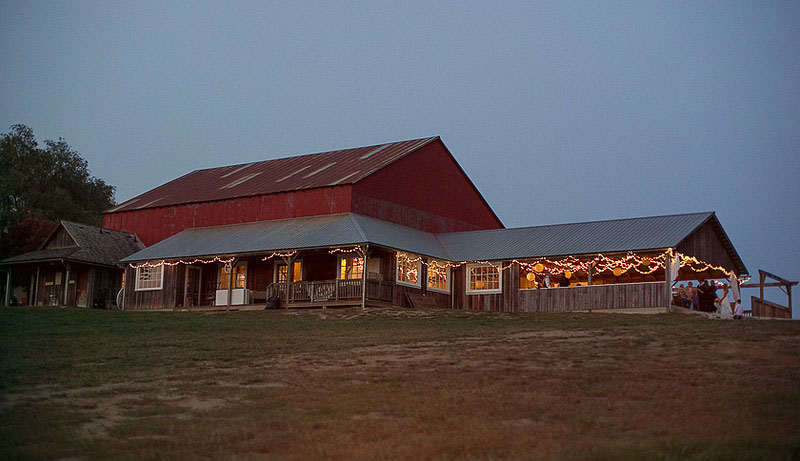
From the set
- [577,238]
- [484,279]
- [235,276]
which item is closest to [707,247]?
[577,238]

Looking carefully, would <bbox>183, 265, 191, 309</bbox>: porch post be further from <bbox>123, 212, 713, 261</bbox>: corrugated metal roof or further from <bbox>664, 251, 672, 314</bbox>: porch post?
<bbox>664, 251, 672, 314</bbox>: porch post

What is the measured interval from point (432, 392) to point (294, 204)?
83.6 ft

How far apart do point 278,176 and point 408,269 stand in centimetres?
1081

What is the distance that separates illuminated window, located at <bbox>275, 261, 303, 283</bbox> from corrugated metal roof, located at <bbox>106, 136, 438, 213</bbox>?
3.61 meters

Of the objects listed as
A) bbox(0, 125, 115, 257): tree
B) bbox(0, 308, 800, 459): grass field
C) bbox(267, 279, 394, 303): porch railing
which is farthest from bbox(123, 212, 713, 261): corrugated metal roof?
bbox(0, 125, 115, 257): tree

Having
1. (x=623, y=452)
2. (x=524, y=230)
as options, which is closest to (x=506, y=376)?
(x=623, y=452)

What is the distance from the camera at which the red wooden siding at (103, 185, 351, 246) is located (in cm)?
3762

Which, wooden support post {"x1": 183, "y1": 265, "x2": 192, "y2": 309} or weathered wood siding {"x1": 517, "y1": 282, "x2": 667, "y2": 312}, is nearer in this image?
weathered wood siding {"x1": 517, "y1": 282, "x2": 667, "y2": 312}

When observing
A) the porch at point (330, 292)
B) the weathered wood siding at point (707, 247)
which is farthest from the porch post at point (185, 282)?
the weathered wood siding at point (707, 247)

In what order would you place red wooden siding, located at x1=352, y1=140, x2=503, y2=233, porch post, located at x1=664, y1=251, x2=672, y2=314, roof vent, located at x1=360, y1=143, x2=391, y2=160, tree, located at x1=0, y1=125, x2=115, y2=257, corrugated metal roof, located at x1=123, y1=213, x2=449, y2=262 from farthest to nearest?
tree, located at x1=0, y1=125, x2=115, y2=257 < roof vent, located at x1=360, y1=143, x2=391, y2=160 < red wooden siding, located at x1=352, y1=140, x2=503, y2=233 < corrugated metal roof, located at x1=123, y1=213, x2=449, y2=262 < porch post, located at x1=664, y1=251, x2=672, y2=314

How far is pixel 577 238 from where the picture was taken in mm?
33844

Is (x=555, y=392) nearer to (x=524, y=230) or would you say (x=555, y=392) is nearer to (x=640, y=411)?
(x=640, y=411)

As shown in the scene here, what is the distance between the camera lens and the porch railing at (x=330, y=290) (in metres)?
→ 32.8

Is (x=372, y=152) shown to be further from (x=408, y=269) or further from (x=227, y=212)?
(x=408, y=269)
